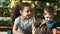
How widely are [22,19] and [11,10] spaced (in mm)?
144

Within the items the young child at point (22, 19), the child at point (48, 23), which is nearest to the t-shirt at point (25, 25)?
the young child at point (22, 19)

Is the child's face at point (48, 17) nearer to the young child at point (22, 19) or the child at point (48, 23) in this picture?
Result: the child at point (48, 23)

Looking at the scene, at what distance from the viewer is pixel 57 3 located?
1.66 m

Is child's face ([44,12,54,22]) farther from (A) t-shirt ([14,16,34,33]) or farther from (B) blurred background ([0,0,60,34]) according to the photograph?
(A) t-shirt ([14,16,34,33])

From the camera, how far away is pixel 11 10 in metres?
1.68

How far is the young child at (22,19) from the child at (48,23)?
0.11 metres

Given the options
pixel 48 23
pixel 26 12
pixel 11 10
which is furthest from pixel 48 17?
pixel 11 10

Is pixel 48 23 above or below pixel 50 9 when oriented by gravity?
A: below

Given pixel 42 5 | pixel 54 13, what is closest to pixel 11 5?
pixel 42 5

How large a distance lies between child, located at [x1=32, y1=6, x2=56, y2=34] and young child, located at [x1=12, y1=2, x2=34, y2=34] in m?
0.11

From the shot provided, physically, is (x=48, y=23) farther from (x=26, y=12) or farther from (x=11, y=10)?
(x=11, y=10)

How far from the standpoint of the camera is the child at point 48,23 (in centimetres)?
167

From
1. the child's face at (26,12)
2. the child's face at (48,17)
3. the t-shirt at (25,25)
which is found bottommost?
the t-shirt at (25,25)

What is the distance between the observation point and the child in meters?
1.67
